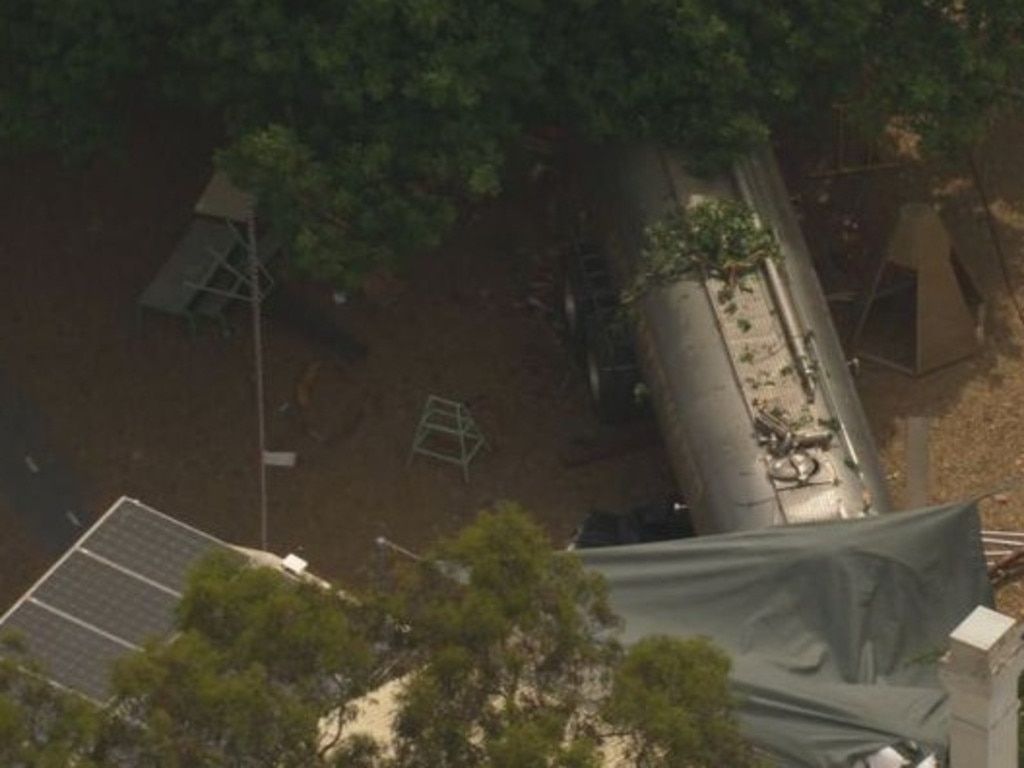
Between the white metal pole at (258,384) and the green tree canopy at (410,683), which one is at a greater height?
the white metal pole at (258,384)

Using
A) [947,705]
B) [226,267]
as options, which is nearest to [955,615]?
[947,705]

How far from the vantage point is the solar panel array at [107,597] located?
634 inches

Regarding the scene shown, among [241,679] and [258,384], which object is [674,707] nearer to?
[241,679]

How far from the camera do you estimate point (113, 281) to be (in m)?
25.4

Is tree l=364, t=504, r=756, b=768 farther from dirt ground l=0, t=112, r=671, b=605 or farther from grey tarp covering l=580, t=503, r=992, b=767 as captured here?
dirt ground l=0, t=112, r=671, b=605

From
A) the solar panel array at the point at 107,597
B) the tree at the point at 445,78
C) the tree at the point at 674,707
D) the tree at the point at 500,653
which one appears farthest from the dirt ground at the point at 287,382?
the tree at the point at 674,707

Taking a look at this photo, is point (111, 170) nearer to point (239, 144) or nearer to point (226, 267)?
point (226, 267)

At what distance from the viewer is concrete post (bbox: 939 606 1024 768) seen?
41.2ft

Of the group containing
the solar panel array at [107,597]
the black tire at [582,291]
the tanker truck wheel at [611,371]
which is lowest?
the solar panel array at [107,597]

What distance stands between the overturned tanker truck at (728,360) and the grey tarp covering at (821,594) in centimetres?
87

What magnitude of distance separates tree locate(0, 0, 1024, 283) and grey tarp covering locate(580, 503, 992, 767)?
5.08 metres

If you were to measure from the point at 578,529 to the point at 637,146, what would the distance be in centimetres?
428

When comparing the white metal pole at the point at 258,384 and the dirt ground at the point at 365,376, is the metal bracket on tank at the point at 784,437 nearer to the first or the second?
the dirt ground at the point at 365,376

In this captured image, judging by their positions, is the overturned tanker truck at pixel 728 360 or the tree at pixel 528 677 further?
the overturned tanker truck at pixel 728 360
